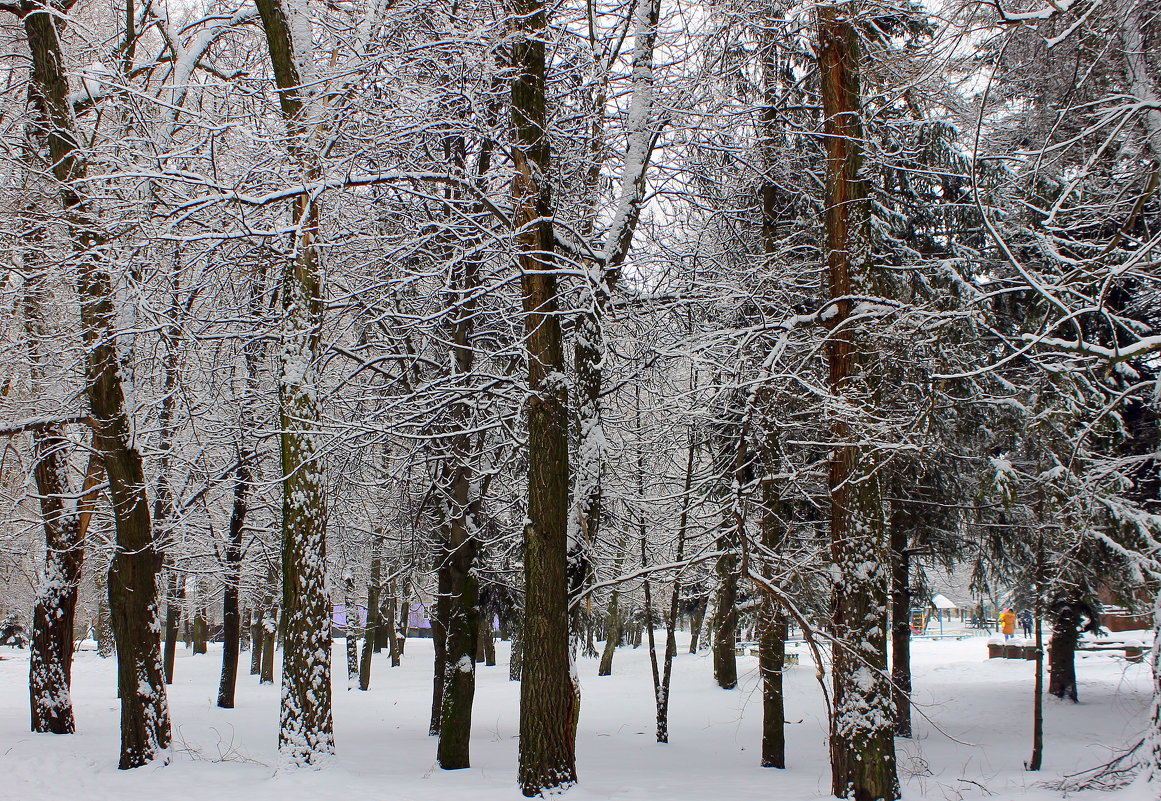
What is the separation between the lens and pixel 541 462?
7281 mm

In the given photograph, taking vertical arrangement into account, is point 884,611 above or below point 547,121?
below

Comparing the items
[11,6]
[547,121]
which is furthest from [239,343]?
[11,6]

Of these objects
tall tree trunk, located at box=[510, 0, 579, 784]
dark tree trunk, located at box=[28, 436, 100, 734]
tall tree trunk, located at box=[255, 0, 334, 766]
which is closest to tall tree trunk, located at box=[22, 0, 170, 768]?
tall tree trunk, located at box=[255, 0, 334, 766]

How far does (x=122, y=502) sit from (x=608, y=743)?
422 inches

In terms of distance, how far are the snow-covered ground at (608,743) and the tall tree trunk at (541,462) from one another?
1.78 ft

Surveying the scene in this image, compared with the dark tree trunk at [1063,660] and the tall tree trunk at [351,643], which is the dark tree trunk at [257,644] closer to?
the tall tree trunk at [351,643]

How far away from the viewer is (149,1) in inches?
467

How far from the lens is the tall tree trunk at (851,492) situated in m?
7.54

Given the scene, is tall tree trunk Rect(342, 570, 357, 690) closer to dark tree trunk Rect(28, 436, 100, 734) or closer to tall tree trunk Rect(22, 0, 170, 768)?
dark tree trunk Rect(28, 436, 100, 734)

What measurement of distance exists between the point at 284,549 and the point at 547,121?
16.8ft

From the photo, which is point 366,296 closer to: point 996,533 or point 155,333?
point 155,333

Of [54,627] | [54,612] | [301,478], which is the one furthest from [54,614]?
[301,478]

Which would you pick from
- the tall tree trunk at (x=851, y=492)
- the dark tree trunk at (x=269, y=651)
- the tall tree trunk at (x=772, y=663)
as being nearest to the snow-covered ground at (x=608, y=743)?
the tall tree trunk at (x=772, y=663)

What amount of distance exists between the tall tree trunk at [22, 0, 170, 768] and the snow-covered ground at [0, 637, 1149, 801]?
61cm
